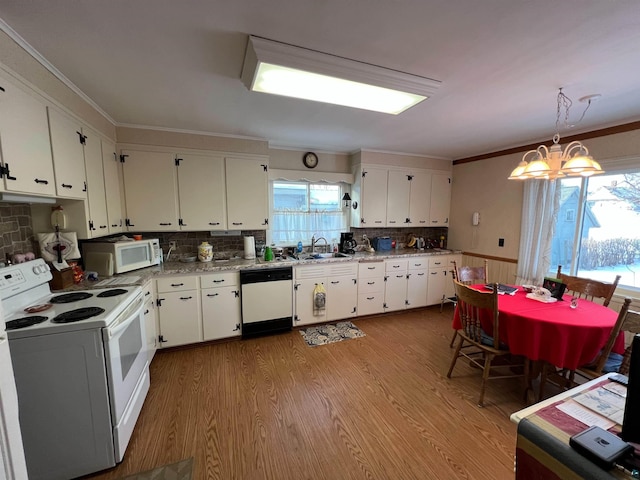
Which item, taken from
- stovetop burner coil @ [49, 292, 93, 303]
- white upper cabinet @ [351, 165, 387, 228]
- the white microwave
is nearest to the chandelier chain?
white upper cabinet @ [351, 165, 387, 228]

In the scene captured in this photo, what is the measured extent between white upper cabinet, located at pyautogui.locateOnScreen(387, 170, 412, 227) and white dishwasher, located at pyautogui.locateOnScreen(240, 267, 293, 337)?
1.95 metres

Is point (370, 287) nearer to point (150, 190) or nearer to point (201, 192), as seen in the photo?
point (201, 192)

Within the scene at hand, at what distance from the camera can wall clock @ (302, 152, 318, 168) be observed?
12.9 feet

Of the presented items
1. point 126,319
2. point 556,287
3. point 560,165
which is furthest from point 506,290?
point 126,319

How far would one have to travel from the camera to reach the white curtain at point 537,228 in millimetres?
3197

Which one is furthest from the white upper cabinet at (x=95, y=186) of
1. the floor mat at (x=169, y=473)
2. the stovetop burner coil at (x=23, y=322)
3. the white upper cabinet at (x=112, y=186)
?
the floor mat at (x=169, y=473)

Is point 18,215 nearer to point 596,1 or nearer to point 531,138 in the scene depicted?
point 596,1

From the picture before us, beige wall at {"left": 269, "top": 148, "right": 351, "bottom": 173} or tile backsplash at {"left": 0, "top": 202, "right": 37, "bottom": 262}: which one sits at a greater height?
beige wall at {"left": 269, "top": 148, "right": 351, "bottom": 173}

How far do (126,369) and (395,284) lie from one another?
3265 millimetres

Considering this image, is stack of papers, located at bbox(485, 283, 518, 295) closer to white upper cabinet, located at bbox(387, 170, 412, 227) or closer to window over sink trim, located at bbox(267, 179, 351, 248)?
white upper cabinet, located at bbox(387, 170, 412, 227)

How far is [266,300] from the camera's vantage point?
320 centimetres

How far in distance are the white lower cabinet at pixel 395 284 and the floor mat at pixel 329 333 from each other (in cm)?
72

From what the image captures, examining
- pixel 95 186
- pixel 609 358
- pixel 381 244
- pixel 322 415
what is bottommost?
pixel 322 415

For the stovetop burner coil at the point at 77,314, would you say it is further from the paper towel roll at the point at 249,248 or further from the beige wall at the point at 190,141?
the beige wall at the point at 190,141
